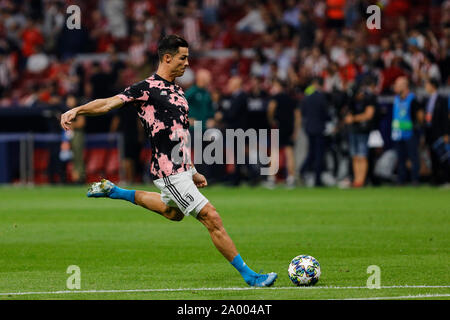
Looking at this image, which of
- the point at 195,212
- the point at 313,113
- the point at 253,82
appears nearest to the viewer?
the point at 195,212

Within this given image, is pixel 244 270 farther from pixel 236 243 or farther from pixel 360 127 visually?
pixel 360 127

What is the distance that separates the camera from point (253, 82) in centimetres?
2769

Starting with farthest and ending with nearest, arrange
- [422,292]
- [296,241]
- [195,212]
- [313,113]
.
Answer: [313,113]
[296,241]
[195,212]
[422,292]

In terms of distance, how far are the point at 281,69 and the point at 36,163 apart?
7501mm

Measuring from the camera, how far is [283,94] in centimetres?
2612

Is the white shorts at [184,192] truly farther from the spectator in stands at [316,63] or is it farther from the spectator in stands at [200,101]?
the spectator in stands at [316,63]

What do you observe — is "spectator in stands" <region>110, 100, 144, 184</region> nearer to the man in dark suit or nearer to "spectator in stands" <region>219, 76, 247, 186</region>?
"spectator in stands" <region>219, 76, 247, 186</region>

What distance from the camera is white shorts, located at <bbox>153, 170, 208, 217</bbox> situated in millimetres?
9445

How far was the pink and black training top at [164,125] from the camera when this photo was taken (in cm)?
959

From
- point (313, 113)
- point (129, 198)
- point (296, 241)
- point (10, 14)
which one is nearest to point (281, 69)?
point (313, 113)

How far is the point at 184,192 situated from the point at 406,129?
→ 15.9 metres

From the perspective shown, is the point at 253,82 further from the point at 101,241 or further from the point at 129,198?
the point at 129,198

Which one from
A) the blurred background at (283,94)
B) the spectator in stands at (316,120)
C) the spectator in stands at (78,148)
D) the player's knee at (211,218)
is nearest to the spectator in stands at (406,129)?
the blurred background at (283,94)

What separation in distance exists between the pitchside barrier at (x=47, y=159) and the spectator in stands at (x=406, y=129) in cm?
774
